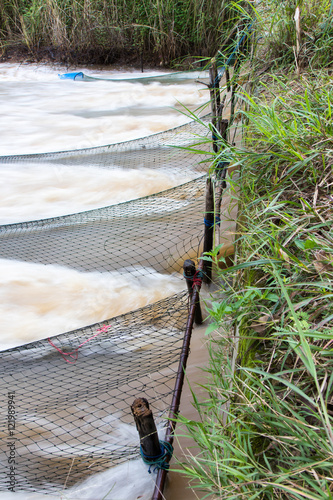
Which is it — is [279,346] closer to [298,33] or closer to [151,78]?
[298,33]

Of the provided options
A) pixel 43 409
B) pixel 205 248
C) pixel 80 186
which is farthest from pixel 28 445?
pixel 80 186

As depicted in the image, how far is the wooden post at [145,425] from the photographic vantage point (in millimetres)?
1578

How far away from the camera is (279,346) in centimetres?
147

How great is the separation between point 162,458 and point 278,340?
696 millimetres

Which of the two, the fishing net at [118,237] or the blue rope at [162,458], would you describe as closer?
the blue rope at [162,458]

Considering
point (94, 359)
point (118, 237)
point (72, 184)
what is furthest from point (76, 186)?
point (94, 359)

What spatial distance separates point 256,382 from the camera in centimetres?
133

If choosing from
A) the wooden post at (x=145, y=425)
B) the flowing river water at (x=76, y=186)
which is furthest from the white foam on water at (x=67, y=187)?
the wooden post at (x=145, y=425)

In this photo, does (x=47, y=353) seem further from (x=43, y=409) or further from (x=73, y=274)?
(x=73, y=274)

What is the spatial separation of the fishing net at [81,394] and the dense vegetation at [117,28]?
761cm

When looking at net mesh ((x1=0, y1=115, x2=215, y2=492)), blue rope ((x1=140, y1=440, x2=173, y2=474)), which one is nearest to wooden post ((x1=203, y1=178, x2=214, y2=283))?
net mesh ((x1=0, y1=115, x2=215, y2=492))

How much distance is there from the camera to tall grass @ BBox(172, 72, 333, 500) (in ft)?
3.79

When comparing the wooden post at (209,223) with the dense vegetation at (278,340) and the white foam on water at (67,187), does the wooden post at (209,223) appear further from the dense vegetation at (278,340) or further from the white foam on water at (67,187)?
the white foam on water at (67,187)

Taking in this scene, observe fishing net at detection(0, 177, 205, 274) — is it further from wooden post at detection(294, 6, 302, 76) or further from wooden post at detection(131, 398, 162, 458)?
wooden post at detection(131, 398, 162, 458)
